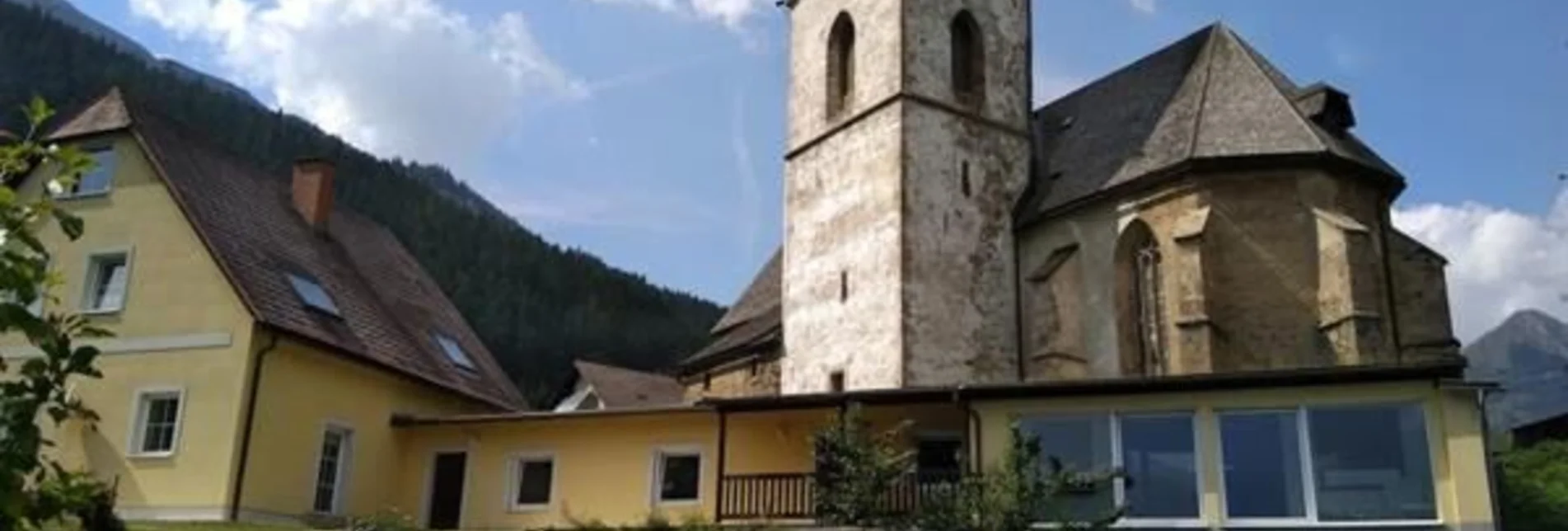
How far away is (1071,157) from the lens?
1227 inches

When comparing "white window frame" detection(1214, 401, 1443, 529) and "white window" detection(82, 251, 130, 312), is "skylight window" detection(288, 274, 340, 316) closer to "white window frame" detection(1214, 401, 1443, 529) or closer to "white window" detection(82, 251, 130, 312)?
"white window" detection(82, 251, 130, 312)

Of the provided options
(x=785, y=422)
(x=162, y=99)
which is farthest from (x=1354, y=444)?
(x=162, y=99)

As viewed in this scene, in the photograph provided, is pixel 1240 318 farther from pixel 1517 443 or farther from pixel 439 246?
pixel 439 246

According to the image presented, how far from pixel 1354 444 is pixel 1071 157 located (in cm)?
1328

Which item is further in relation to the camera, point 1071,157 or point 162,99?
point 162,99

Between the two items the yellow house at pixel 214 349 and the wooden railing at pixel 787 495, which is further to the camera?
the yellow house at pixel 214 349

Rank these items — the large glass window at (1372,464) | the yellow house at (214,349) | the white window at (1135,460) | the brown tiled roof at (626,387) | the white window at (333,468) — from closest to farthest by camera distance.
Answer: the large glass window at (1372,464) → the white window at (1135,460) → the yellow house at (214,349) → the white window at (333,468) → the brown tiled roof at (626,387)

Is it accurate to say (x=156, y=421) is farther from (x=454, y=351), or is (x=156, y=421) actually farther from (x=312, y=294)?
(x=454, y=351)

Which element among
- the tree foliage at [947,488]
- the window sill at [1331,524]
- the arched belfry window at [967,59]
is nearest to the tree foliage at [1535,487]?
the window sill at [1331,524]

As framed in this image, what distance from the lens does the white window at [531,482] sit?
85.7 feet

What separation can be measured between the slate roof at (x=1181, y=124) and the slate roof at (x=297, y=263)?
28.1 feet

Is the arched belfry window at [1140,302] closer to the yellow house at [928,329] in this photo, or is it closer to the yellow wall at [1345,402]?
the yellow house at [928,329]

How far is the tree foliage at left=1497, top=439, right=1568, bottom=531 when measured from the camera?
967 inches

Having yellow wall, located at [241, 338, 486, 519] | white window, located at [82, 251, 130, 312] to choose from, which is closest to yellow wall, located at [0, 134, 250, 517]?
white window, located at [82, 251, 130, 312]
